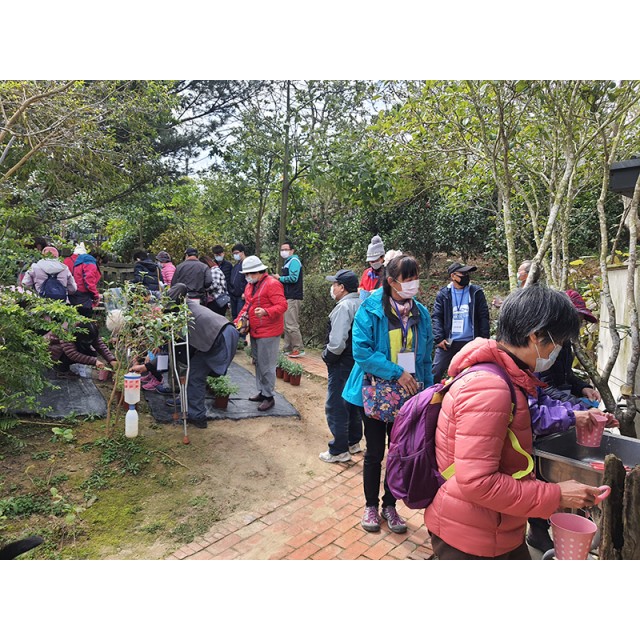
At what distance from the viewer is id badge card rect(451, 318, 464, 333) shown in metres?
5.50

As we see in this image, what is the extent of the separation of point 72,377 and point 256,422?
2.46 metres

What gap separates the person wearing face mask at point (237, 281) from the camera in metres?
8.84

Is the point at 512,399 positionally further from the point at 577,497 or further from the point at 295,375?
the point at 295,375

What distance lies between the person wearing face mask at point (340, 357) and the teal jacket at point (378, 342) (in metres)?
0.95

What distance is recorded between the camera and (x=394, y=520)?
3.61 meters

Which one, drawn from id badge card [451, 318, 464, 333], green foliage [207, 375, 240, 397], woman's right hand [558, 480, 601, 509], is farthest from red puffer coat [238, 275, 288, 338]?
woman's right hand [558, 480, 601, 509]

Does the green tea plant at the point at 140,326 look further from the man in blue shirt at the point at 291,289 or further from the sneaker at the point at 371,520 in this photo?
the man in blue shirt at the point at 291,289

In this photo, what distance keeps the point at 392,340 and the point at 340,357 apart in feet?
3.84

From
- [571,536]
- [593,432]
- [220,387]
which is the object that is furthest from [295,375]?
[571,536]

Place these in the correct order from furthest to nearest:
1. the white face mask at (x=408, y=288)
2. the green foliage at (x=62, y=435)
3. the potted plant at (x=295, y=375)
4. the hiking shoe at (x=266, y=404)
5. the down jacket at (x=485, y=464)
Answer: the potted plant at (x=295, y=375), the hiking shoe at (x=266, y=404), the green foliage at (x=62, y=435), the white face mask at (x=408, y=288), the down jacket at (x=485, y=464)

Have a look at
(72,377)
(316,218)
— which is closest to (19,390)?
(72,377)

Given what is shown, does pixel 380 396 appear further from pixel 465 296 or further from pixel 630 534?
pixel 465 296

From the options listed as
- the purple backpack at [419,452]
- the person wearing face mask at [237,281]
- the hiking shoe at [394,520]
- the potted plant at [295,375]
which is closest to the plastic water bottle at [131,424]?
the hiking shoe at [394,520]

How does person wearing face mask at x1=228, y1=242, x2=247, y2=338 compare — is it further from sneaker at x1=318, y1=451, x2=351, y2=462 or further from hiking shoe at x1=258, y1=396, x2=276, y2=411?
sneaker at x1=318, y1=451, x2=351, y2=462
